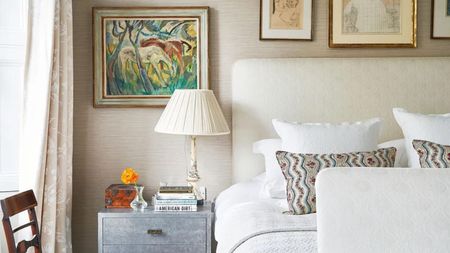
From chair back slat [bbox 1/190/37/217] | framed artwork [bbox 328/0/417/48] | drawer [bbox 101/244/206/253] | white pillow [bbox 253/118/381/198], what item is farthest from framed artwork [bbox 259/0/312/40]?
chair back slat [bbox 1/190/37/217]

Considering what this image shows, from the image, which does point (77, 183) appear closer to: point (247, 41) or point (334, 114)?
point (247, 41)

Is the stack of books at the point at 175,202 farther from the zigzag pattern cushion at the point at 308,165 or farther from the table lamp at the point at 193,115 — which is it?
the zigzag pattern cushion at the point at 308,165

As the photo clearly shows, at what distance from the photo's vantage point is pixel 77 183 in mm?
3557

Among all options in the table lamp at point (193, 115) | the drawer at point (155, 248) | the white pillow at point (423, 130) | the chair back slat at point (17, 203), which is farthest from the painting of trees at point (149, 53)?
the white pillow at point (423, 130)

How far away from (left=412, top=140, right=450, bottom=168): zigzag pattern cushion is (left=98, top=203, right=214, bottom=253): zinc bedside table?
1.16 meters

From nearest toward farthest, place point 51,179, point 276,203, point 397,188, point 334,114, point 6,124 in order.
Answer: point 397,188, point 276,203, point 51,179, point 6,124, point 334,114

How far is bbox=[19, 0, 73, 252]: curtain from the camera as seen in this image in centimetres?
291

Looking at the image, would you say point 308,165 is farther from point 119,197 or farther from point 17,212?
point 17,212

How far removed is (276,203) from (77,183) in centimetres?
145

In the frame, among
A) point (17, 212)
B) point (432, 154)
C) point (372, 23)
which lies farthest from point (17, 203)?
point (372, 23)

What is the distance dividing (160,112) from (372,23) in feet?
4.77

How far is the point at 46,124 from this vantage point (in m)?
2.92

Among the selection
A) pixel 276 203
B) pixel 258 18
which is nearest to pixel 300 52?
pixel 258 18

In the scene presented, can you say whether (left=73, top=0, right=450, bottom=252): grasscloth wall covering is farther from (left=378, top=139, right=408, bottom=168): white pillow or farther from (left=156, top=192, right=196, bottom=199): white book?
(left=378, top=139, right=408, bottom=168): white pillow
